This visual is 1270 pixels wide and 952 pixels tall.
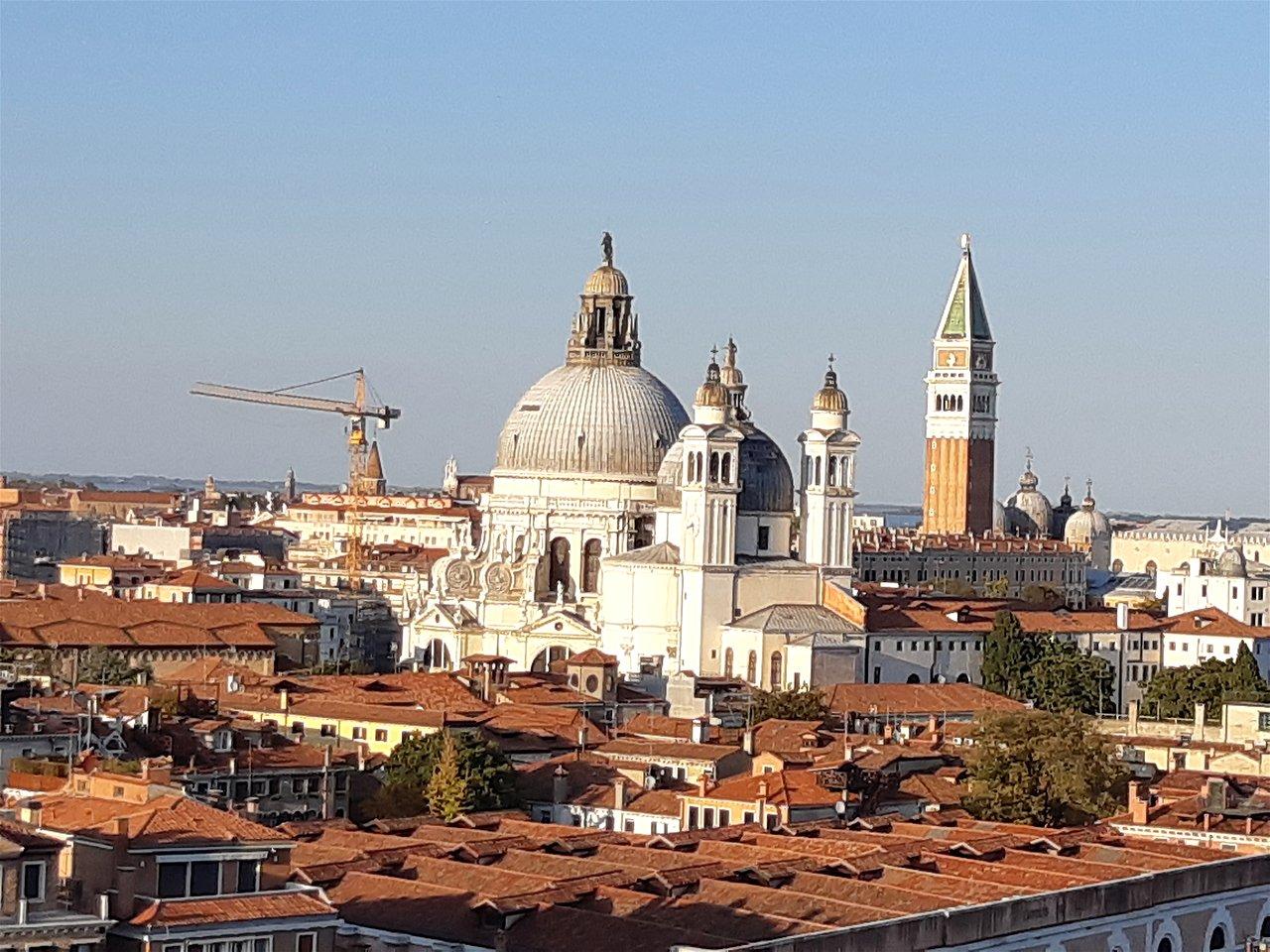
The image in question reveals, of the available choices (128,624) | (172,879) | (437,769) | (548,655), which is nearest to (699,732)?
(437,769)

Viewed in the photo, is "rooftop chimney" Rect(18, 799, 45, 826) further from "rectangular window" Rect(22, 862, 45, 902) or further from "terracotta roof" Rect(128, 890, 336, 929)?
"rectangular window" Rect(22, 862, 45, 902)

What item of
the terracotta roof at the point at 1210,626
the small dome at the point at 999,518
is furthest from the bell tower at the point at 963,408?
the terracotta roof at the point at 1210,626

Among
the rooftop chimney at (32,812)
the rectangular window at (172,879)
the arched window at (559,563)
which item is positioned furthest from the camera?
the arched window at (559,563)

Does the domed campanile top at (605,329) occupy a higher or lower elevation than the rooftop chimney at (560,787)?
higher

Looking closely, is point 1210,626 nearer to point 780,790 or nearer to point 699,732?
point 699,732

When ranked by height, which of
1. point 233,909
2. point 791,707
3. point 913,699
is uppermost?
point 913,699

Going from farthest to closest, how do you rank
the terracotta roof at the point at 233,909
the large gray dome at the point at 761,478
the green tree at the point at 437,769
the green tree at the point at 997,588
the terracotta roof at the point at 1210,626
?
1. the green tree at the point at 997,588
2. the terracotta roof at the point at 1210,626
3. the large gray dome at the point at 761,478
4. the green tree at the point at 437,769
5. the terracotta roof at the point at 233,909

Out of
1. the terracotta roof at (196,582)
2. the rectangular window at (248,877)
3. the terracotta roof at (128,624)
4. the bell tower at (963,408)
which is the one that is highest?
the bell tower at (963,408)

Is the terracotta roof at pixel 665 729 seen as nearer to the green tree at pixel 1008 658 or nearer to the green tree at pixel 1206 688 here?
the green tree at pixel 1206 688
